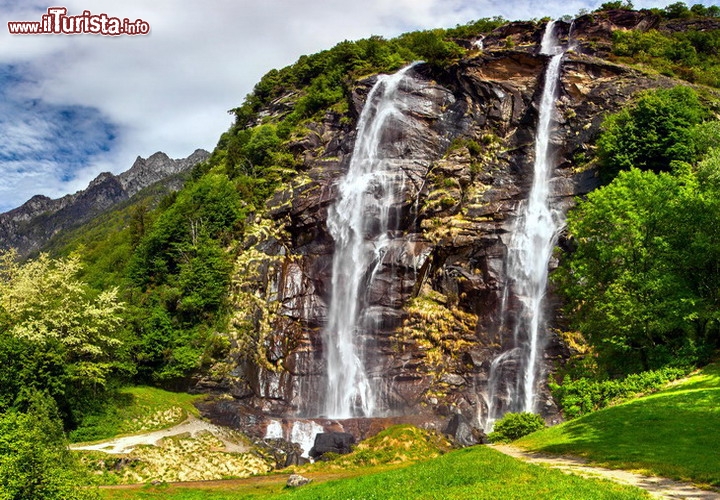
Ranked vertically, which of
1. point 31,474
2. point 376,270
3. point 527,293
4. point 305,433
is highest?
point 376,270

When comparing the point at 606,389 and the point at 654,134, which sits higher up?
the point at 654,134

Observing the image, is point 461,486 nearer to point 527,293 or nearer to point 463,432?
point 463,432

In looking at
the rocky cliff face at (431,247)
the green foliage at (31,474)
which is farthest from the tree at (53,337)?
the green foliage at (31,474)

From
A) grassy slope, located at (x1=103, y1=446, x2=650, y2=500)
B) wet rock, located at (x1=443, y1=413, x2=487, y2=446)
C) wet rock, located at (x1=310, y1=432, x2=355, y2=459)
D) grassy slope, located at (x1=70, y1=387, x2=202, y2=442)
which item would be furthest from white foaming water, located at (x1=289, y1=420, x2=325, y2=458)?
grassy slope, located at (x1=103, y1=446, x2=650, y2=500)

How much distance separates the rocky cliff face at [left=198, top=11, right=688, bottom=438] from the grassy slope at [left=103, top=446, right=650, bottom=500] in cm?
1454

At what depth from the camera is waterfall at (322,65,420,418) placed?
39.6 metres

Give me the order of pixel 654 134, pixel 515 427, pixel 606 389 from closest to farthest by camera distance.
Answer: pixel 606 389
pixel 515 427
pixel 654 134

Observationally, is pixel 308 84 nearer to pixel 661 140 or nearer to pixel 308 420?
pixel 661 140

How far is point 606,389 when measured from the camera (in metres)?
22.6

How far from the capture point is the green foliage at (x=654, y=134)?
39438 mm

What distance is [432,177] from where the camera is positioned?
48312mm

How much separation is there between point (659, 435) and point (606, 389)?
7.11 m

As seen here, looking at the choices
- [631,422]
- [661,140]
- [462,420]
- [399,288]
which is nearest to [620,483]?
[631,422]

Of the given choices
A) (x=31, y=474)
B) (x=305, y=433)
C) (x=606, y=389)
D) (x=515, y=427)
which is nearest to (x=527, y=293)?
(x=515, y=427)
